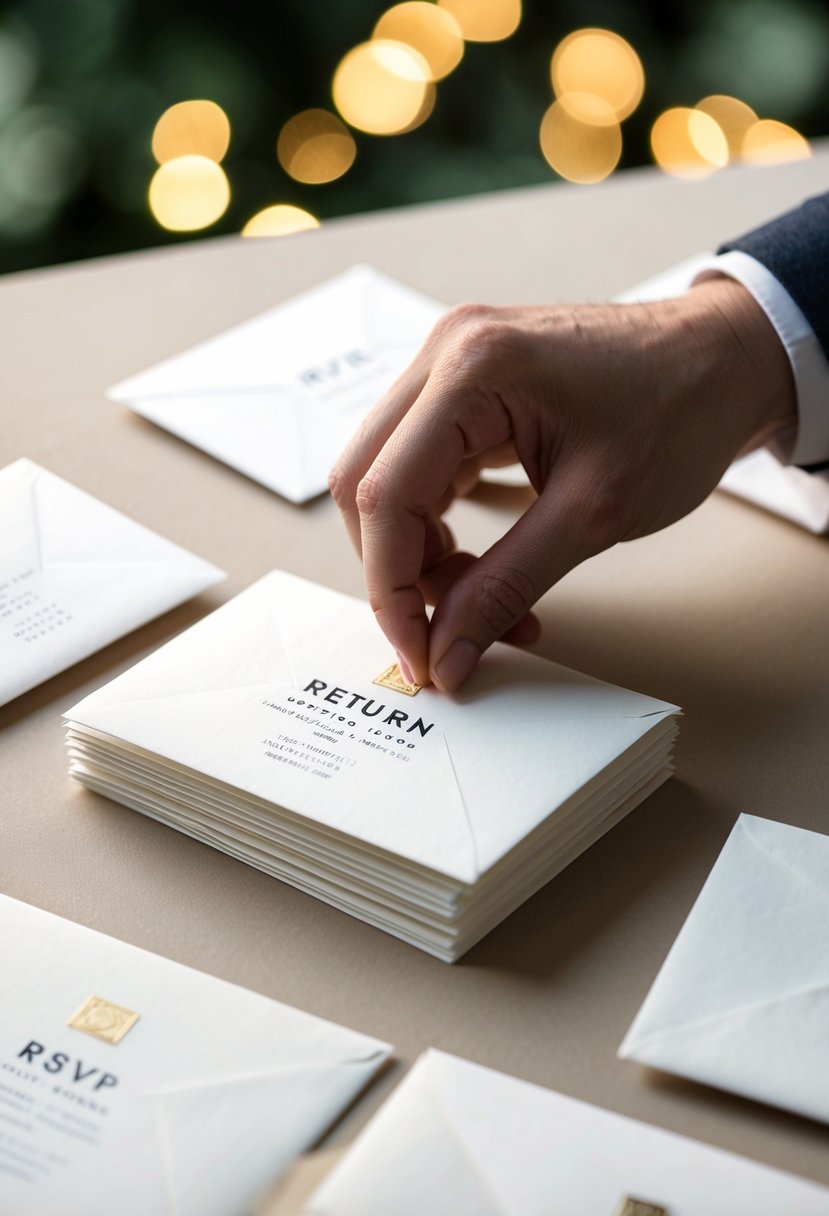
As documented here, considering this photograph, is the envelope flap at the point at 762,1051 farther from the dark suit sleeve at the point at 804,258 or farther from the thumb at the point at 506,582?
the dark suit sleeve at the point at 804,258

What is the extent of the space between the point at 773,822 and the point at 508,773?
0.13 metres

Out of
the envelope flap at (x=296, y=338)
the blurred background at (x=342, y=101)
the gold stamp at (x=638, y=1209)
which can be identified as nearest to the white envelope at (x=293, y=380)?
the envelope flap at (x=296, y=338)

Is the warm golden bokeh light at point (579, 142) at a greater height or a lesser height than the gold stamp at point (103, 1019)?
greater

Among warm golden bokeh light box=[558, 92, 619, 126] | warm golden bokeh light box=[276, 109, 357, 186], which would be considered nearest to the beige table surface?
warm golden bokeh light box=[276, 109, 357, 186]

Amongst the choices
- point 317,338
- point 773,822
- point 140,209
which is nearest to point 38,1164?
point 773,822

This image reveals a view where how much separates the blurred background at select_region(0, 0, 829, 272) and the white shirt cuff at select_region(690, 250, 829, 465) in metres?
0.98

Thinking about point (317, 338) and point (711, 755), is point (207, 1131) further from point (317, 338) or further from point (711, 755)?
point (317, 338)

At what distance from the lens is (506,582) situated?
65 centimetres

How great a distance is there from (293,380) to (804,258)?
1.20ft

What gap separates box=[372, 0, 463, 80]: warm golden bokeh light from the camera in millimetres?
1859

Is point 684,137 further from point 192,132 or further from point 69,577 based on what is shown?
point 69,577

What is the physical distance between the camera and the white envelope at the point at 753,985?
474 millimetres

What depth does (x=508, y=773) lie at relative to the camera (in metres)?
0.57

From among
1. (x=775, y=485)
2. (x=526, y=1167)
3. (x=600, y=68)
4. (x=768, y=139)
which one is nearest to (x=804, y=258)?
(x=775, y=485)
